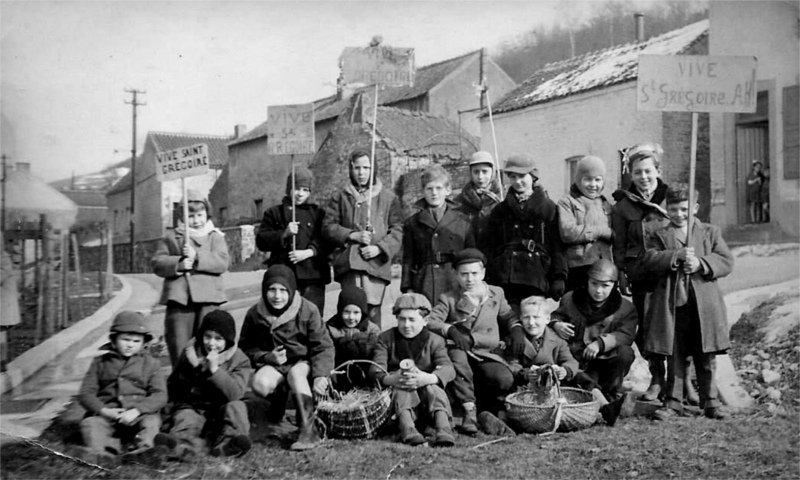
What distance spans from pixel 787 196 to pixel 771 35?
1.25m

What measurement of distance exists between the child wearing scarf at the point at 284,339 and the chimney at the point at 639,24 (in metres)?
3.35

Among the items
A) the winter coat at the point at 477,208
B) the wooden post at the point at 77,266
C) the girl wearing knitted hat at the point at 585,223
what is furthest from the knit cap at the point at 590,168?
the wooden post at the point at 77,266

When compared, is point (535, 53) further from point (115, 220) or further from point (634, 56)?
point (115, 220)

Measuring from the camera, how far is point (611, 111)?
6.03m

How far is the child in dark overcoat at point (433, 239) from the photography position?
16.9 feet

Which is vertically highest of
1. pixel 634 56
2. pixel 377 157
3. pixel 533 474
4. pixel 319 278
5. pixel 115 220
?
pixel 634 56

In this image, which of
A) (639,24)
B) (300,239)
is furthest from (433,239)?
(639,24)

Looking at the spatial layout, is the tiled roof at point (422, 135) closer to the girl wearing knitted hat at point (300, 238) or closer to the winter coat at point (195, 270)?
the girl wearing knitted hat at point (300, 238)

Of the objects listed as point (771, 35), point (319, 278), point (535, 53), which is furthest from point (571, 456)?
point (771, 35)

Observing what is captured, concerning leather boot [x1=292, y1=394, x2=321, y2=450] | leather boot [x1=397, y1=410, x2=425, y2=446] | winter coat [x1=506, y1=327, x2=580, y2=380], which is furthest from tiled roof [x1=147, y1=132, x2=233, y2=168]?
winter coat [x1=506, y1=327, x2=580, y2=380]

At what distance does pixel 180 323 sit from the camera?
195 inches

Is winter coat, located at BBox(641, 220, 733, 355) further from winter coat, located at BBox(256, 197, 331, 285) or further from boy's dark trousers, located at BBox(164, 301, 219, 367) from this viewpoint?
boy's dark trousers, located at BBox(164, 301, 219, 367)

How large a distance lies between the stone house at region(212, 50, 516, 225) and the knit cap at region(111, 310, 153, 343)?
1.50 m

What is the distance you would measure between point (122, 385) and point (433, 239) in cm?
212
